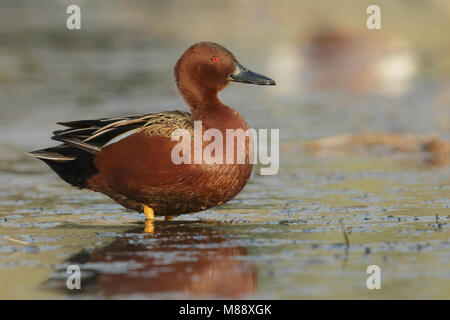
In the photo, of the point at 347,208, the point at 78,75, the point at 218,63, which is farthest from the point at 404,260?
the point at 78,75

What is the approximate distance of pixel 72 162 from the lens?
25.6 ft

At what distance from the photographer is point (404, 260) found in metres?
5.95

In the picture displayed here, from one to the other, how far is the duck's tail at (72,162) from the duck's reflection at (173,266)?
0.80 metres

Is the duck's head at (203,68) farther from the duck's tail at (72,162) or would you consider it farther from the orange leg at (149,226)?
the orange leg at (149,226)

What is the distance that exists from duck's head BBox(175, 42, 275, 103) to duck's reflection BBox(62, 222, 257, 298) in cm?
127

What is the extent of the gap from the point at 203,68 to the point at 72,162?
52.8 inches

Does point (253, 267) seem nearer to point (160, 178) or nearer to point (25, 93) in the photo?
point (160, 178)

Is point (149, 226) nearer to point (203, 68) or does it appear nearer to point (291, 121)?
point (203, 68)

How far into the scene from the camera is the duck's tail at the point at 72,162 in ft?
25.2

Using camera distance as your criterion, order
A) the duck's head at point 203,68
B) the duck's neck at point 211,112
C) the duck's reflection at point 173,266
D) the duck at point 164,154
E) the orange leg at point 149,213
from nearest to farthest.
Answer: the duck's reflection at point 173,266 < the duck at point 164,154 < the duck's neck at point 211,112 < the orange leg at point 149,213 < the duck's head at point 203,68

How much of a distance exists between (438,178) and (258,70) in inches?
375

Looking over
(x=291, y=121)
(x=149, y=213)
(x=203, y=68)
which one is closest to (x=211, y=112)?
(x=203, y=68)

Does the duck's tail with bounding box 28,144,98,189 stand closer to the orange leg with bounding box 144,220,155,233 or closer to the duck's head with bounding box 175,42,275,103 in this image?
the orange leg with bounding box 144,220,155,233

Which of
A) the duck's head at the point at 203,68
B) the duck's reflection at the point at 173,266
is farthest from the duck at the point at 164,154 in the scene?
the duck's reflection at the point at 173,266
